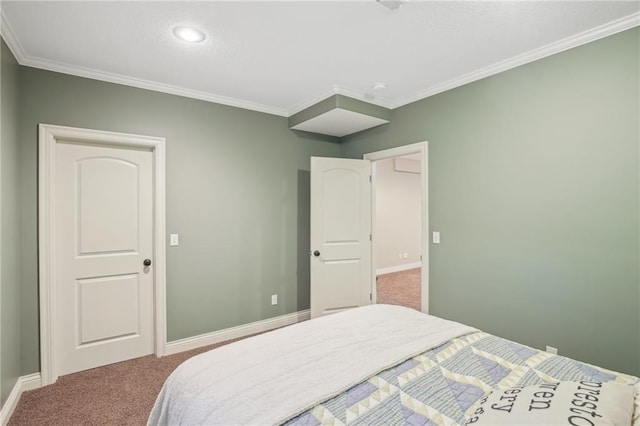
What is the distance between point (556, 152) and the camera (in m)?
2.19

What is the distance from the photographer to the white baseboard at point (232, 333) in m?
2.94

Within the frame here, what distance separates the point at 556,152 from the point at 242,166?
2791 millimetres

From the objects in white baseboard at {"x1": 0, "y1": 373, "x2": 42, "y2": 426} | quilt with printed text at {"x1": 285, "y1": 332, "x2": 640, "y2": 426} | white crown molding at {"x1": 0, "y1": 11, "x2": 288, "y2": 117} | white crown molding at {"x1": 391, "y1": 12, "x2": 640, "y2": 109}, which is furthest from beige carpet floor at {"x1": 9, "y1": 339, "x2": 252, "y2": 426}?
white crown molding at {"x1": 391, "y1": 12, "x2": 640, "y2": 109}

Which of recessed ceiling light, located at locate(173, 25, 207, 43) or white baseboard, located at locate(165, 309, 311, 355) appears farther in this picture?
white baseboard, located at locate(165, 309, 311, 355)

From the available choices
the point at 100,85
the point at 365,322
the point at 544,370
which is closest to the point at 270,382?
the point at 365,322

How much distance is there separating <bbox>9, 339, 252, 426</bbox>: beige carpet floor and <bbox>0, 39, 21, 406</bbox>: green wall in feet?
0.70

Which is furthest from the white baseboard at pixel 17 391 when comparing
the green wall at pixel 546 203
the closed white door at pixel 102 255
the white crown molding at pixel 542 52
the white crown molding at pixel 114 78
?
the white crown molding at pixel 542 52

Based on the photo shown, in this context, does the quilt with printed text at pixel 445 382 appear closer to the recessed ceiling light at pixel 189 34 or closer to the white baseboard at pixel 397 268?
the recessed ceiling light at pixel 189 34

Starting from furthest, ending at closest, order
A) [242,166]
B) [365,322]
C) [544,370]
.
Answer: [242,166] → [365,322] → [544,370]

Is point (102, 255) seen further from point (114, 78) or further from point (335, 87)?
point (335, 87)

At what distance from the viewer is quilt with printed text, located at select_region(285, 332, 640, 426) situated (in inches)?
41.3

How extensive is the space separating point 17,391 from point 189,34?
2.79 metres

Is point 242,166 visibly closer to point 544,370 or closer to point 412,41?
point 412,41

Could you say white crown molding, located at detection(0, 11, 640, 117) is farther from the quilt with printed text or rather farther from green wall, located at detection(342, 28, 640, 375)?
the quilt with printed text
